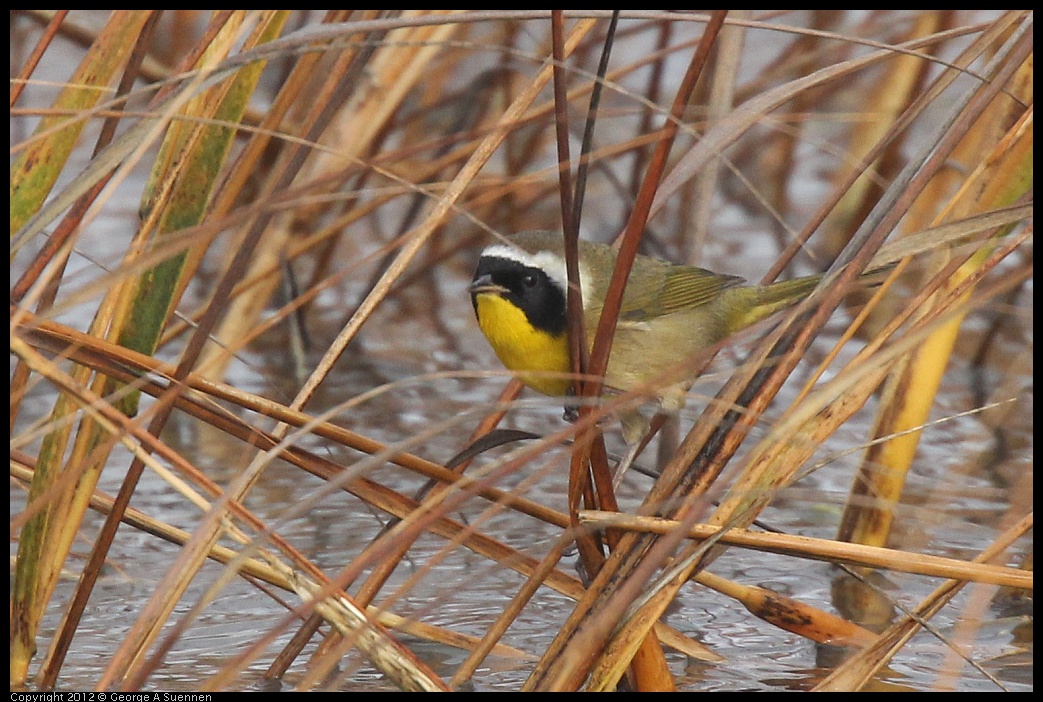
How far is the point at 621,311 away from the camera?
3.28m

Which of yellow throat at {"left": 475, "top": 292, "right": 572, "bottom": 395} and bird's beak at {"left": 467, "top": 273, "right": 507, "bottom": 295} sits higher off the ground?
bird's beak at {"left": 467, "top": 273, "right": 507, "bottom": 295}

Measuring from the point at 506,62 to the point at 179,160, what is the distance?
2.82m

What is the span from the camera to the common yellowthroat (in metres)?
2.85

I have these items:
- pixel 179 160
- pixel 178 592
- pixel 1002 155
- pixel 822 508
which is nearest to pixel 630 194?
pixel 822 508

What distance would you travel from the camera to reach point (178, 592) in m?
1.97

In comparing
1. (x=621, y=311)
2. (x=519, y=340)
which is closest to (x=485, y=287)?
(x=519, y=340)

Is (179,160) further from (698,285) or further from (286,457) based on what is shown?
(698,285)

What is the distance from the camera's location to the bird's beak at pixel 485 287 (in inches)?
112

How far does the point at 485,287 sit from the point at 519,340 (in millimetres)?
147

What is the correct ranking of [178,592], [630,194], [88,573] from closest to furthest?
[178,592] → [88,573] → [630,194]

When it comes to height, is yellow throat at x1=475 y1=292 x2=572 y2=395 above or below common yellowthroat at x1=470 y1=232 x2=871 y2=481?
below

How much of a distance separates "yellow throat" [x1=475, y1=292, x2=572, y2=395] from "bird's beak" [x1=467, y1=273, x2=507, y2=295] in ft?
0.08

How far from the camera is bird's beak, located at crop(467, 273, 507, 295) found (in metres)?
2.86

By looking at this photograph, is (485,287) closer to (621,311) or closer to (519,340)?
(519,340)
